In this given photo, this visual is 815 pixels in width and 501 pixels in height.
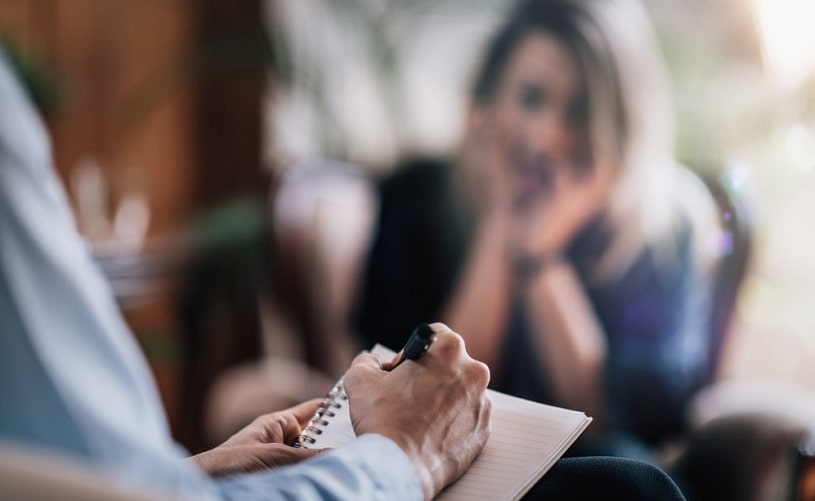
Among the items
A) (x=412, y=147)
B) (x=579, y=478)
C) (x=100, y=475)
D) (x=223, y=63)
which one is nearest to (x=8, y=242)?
(x=100, y=475)

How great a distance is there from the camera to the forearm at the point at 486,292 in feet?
6.63

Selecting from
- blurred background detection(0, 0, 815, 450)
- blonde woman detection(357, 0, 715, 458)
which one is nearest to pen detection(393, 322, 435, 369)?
blonde woman detection(357, 0, 715, 458)

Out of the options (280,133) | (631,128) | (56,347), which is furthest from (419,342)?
(280,133)

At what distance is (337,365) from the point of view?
2238 mm

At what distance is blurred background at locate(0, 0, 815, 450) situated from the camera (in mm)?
1762

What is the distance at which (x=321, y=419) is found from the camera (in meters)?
0.79

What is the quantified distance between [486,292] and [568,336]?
8.2 inches

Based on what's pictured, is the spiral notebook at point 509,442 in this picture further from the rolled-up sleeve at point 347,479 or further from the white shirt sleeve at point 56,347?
the white shirt sleeve at point 56,347

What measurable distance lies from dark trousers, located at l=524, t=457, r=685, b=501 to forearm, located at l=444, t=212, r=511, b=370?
1.22 metres

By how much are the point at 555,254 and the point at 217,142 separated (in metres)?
1.27

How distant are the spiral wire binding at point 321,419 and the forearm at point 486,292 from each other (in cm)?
121

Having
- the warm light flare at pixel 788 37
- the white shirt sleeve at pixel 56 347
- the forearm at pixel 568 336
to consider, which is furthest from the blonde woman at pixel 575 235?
the white shirt sleeve at pixel 56 347

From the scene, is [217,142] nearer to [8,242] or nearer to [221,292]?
[221,292]

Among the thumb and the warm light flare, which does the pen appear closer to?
the thumb
